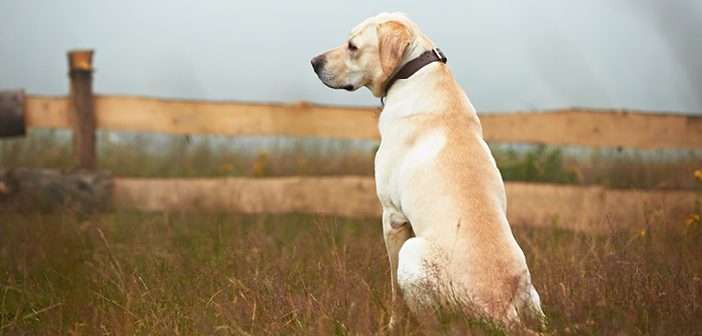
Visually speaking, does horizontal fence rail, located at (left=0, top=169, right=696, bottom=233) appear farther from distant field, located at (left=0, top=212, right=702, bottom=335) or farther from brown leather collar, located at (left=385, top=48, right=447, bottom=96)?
brown leather collar, located at (left=385, top=48, right=447, bottom=96)

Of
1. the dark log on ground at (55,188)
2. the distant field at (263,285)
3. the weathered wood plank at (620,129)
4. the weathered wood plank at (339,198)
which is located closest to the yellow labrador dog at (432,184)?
the distant field at (263,285)

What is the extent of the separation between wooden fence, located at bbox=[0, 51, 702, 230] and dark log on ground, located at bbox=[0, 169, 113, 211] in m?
0.09

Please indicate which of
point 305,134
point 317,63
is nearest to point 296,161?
point 305,134

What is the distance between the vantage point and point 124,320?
4137 millimetres

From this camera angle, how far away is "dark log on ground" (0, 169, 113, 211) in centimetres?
838

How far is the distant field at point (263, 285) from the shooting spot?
3688 mm

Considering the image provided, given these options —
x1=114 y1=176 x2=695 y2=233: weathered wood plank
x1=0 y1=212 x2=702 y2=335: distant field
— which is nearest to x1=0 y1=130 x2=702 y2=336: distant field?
x1=0 y1=212 x2=702 y2=335: distant field

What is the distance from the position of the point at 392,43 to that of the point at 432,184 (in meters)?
0.76

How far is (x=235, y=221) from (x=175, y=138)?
2.83 m

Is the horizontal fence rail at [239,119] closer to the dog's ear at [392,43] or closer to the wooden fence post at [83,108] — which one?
the wooden fence post at [83,108]

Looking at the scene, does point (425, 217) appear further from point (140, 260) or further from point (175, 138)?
point (175, 138)

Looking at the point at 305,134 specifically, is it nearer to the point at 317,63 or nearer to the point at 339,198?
the point at 339,198

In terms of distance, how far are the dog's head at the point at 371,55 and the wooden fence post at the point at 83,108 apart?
4.88 metres

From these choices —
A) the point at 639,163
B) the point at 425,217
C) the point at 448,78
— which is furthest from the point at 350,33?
the point at 639,163
